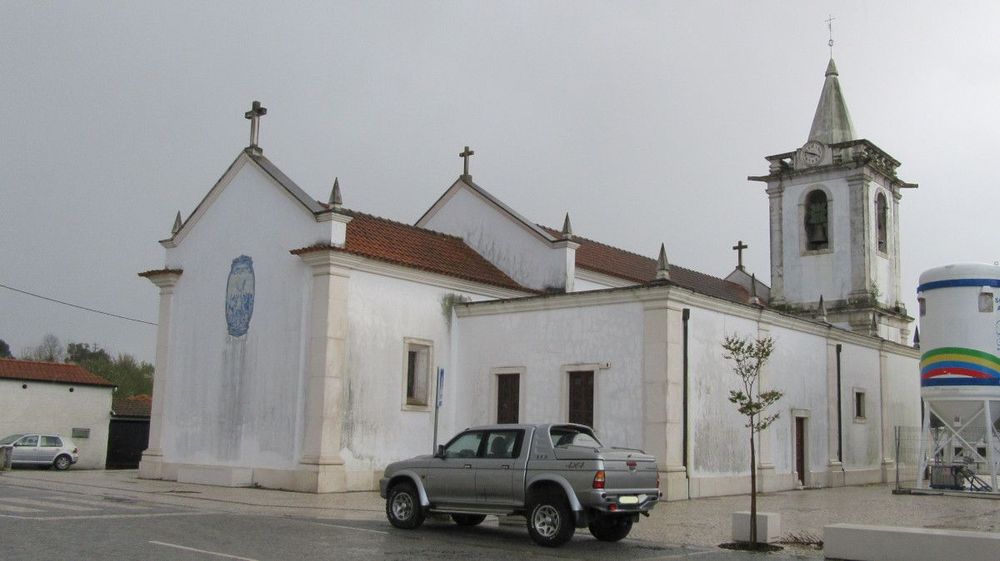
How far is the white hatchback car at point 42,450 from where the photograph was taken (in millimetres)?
33531

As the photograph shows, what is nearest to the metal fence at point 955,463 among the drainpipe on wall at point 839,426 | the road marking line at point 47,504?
the drainpipe on wall at point 839,426

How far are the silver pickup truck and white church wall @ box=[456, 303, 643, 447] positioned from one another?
26.5ft

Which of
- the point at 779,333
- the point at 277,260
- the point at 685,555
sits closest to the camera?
the point at 685,555

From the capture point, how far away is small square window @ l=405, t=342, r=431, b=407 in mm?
25172

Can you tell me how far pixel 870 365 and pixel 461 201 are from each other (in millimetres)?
14779

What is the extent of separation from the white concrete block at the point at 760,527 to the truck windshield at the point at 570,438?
2287 mm

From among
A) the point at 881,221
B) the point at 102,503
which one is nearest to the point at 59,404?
the point at 102,503

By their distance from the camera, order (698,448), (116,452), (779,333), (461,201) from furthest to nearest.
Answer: (116,452), (461,201), (779,333), (698,448)

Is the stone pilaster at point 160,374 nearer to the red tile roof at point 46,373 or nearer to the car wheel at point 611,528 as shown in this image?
the red tile roof at point 46,373

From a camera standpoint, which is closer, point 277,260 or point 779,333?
point 277,260

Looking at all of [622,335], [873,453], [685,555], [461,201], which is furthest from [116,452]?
[685,555]

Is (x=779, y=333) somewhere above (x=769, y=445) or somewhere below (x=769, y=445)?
above

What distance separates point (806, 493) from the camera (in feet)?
84.7

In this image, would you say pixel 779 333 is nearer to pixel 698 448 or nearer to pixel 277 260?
pixel 698 448
